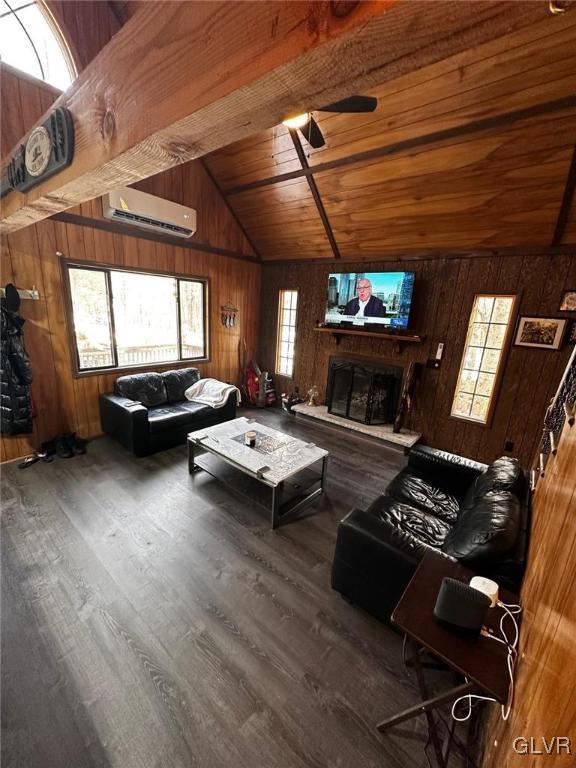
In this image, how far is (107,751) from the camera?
47.1 inches

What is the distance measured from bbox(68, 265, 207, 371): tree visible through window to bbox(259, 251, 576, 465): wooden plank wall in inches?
82.2

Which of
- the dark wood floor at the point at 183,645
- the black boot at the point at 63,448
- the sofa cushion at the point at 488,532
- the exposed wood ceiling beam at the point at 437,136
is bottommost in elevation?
the dark wood floor at the point at 183,645

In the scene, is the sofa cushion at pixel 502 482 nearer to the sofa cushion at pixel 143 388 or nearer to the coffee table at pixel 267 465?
the coffee table at pixel 267 465

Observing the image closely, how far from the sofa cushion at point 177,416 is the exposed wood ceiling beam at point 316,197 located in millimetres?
2865

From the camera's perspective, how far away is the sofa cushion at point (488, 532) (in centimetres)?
135

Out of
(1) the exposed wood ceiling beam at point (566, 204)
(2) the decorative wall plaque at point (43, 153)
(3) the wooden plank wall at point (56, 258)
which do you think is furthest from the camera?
(3) the wooden plank wall at point (56, 258)

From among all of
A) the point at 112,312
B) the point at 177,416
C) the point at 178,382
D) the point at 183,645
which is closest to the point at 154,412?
the point at 177,416

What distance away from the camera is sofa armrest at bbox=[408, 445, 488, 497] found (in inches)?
92.4

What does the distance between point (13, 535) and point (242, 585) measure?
A: 5.75 ft

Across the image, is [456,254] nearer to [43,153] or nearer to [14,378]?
[43,153]

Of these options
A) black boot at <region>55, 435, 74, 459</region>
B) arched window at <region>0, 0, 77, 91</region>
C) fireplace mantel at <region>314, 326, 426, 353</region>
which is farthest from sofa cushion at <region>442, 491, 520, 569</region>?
arched window at <region>0, 0, 77, 91</region>

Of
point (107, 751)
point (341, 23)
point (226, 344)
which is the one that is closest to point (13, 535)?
point (107, 751)

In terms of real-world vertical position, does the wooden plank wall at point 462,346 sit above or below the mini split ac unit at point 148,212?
below

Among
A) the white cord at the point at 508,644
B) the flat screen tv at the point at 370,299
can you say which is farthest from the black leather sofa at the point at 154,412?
the white cord at the point at 508,644
